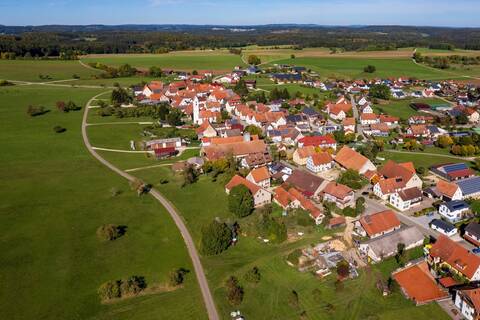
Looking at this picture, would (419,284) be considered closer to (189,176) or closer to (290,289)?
(290,289)

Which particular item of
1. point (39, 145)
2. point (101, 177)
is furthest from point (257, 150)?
point (39, 145)

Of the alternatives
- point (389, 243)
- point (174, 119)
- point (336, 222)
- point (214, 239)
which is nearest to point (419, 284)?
point (389, 243)

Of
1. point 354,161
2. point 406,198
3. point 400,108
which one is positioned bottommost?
point 406,198

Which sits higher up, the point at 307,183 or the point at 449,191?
the point at 307,183

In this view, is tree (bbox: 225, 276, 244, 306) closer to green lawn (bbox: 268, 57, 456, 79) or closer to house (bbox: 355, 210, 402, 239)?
house (bbox: 355, 210, 402, 239)

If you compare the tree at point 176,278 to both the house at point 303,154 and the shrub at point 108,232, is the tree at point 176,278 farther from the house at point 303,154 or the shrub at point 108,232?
the house at point 303,154

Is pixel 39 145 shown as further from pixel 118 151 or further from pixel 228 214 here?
pixel 228 214

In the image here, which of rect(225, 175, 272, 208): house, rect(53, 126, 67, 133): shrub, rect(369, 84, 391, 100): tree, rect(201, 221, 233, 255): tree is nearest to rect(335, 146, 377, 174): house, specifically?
rect(225, 175, 272, 208): house
